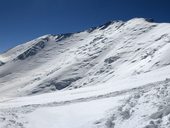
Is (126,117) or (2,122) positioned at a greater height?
(2,122)

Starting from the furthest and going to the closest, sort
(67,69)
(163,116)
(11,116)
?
(67,69) < (11,116) < (163,116)

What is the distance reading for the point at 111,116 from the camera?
20984mm

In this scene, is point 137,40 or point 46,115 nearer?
point 46,115

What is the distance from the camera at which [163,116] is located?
59.8 ft

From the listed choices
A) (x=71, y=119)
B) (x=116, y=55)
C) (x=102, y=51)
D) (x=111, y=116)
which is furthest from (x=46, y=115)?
(x=102, y=51)

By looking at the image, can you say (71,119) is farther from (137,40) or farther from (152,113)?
(137,40)

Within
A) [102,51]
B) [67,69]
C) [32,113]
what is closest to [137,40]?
[102,51]

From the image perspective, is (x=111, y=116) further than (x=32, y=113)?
No

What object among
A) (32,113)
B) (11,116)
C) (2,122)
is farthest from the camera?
(32,113)

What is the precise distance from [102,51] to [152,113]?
564 ft

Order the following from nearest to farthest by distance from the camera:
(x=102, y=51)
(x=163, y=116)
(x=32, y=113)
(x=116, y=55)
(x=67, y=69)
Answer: (x=163, y=116), (x=32, y=113), (x=116, y=55), (x=67, y=69), (x=102, y=51)

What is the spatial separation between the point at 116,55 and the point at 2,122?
14068 centimetres

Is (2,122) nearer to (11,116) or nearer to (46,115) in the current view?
(11,116)

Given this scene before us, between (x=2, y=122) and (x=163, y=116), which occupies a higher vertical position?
(x=2, y=122)
